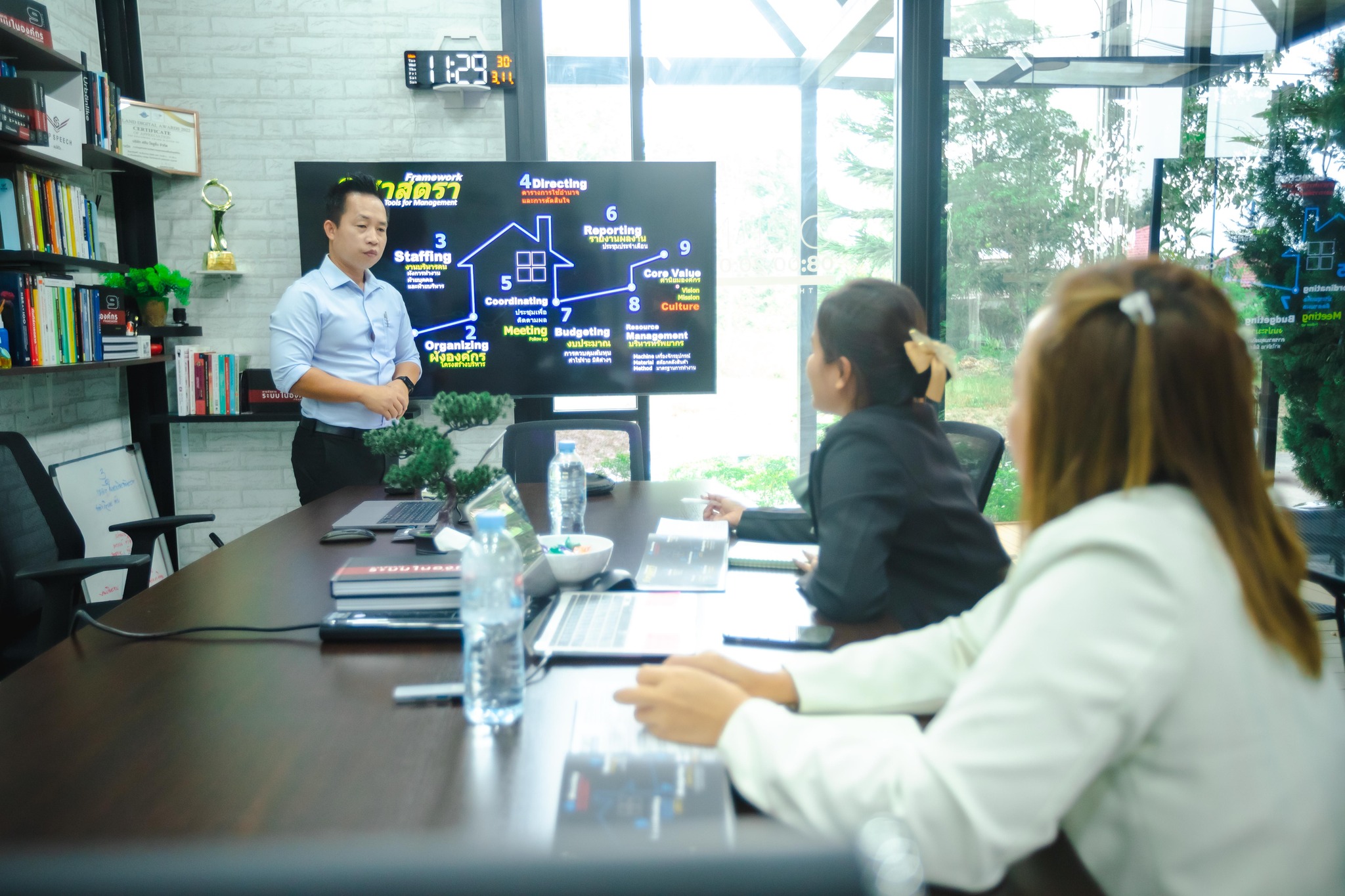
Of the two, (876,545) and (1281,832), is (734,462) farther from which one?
(1281,832)

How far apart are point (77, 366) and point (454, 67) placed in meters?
1.81

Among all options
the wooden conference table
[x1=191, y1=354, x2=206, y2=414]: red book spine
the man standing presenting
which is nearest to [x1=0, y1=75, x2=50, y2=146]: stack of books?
the man standing presenting

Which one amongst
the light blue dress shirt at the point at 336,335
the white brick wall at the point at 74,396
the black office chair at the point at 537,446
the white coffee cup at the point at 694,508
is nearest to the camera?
the white coffee cup at the point at 694,508

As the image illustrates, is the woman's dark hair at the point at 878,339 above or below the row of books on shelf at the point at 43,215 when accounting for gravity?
below

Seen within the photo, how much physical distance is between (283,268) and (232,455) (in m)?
0.84

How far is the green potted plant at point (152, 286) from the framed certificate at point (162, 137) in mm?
406

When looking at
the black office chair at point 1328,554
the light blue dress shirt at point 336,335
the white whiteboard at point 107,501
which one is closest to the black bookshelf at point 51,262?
the light blue dress shirt at point 336,335

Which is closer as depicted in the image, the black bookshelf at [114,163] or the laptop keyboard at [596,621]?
the laptop keyboard at [596,621]

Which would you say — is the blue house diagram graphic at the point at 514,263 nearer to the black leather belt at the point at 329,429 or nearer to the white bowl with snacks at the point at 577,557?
the black leather belt at the point at 329,429

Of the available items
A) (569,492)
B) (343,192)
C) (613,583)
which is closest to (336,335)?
(343,192)

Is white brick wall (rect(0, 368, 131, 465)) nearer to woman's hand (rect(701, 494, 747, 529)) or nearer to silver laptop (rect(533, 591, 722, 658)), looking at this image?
woman's hand (rect(701, 494, 747, 529))

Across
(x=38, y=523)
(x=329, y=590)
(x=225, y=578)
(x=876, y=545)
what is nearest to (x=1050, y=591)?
(x=876, y=545)

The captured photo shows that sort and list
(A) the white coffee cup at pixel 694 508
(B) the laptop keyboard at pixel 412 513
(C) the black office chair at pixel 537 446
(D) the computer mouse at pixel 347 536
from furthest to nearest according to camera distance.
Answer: (C) the black office chair at pixel 537 446, (A) the white coffee cup at pixel 694 508, (B) the laptop keyboard at pixel 412 513, (D) the computer mouse at pixel 347 536

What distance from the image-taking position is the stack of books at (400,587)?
52.2 inches
